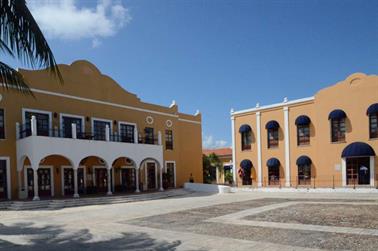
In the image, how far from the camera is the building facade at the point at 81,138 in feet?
77.8

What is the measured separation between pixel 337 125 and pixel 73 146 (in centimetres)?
2003

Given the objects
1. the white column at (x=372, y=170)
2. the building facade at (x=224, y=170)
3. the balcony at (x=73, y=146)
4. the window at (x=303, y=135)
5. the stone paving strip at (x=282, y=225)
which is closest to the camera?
the stone paving strip at (x=282, y=225)

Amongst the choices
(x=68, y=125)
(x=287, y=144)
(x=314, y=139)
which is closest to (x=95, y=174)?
(x=68, y=125)

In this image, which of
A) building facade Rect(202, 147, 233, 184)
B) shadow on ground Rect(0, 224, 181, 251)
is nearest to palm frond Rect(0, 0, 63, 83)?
shadow on ground Rect(0, 224, 181, 251)

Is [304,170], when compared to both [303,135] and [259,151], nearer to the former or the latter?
[303,135]

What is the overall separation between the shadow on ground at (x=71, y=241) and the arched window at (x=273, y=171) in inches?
944

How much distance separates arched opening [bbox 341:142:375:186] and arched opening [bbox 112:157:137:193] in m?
16.4

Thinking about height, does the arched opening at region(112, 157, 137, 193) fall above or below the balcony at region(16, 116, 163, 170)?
below

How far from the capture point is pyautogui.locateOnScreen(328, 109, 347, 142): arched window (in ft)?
99.1

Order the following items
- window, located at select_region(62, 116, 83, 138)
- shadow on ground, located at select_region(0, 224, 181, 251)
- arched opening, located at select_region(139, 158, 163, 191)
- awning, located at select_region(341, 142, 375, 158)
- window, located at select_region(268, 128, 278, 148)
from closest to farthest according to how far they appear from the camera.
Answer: shadow on ground, located at select_region(0, 224, 181, 251)
window, located at select_region(62, 116, 83, 138)
awning, located at select_region(341, 142, 375, 158)
arched opening, located at select_region(139, 158, 163, 191)
window, located at select_region(268, 128, 278, 148)

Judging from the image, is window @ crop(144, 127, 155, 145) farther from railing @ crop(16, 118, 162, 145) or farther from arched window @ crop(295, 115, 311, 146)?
arched window @ crop(295, 115, 311, 146)

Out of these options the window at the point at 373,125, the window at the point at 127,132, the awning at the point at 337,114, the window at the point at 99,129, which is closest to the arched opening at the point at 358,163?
the window at the point at 373,125

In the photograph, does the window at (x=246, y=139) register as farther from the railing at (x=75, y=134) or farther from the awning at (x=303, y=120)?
the railing at (x=75, y=134)

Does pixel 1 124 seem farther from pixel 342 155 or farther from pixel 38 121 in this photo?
pixel 342 155
